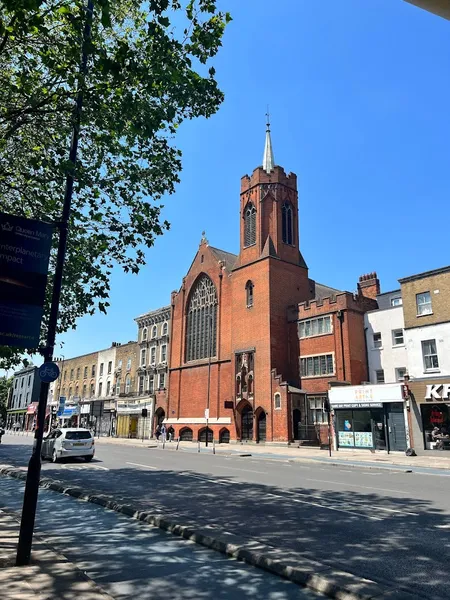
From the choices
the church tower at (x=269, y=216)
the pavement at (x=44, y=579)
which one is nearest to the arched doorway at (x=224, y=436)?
the church tower at (x=269, y=216)

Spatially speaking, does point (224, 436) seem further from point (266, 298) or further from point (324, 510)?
point (324, 510)

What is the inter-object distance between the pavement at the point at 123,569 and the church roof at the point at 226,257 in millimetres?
39326

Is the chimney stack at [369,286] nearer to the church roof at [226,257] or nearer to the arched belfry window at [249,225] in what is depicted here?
the arched belfry window at [249,225]

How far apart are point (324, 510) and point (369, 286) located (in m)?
32.5

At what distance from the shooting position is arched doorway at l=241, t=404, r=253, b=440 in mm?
38428

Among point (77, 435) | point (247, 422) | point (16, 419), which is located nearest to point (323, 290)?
point (247, 422)

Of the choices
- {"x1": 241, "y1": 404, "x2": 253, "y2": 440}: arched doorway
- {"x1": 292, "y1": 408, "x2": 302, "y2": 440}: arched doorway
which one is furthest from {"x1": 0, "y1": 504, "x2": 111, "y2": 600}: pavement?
{"x1": 241, "y1": 404, "x2": 253, "y2": 440}: arched doorway

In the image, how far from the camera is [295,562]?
221 inches

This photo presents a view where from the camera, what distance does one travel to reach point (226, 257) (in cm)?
4966

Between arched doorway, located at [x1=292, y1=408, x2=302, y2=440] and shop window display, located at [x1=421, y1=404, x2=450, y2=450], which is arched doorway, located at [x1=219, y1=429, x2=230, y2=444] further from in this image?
shop window display, located at [x1=421, y1=404, x2=450, y2=450]

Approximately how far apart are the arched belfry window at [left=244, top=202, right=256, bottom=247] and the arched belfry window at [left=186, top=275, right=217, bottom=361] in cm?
653

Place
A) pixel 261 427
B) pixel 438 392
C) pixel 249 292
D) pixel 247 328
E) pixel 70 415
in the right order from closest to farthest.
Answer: pixel 438 392 < pixel 261 427 < pixel 247 328 < pixel 249 292 < pixel 70 415

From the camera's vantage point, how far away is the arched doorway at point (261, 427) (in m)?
36.9

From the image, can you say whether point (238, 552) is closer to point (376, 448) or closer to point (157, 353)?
point (376, 448)
